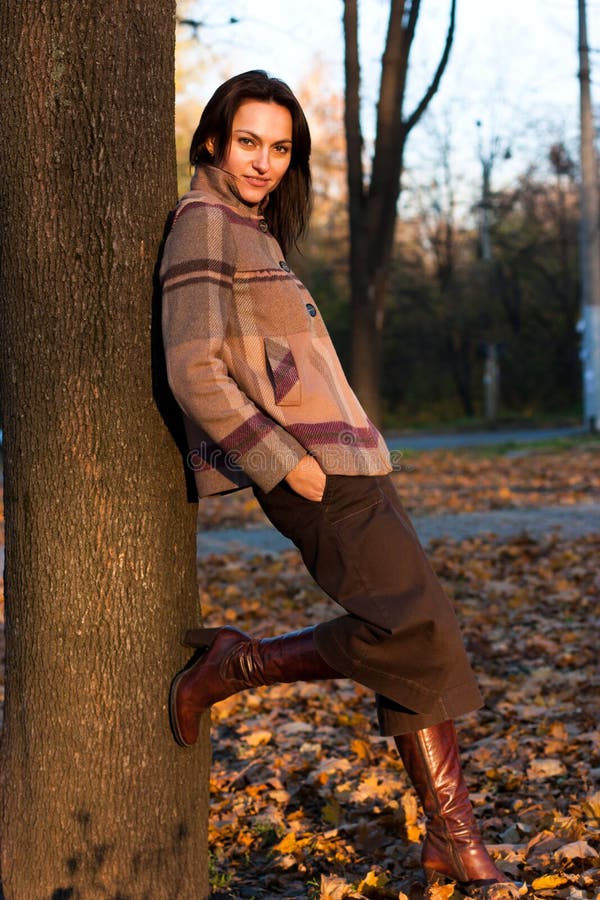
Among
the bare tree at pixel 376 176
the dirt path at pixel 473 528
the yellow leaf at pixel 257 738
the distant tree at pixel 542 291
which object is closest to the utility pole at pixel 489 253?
the distant tree at pixel 542 291

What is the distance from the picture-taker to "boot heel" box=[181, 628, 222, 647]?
2730 mm

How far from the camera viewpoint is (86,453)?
99.3 inches

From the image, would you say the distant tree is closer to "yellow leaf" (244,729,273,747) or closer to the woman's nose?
"yellow leaf" (244,729,273,747)

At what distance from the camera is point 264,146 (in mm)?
2779

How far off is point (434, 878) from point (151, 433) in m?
1.37

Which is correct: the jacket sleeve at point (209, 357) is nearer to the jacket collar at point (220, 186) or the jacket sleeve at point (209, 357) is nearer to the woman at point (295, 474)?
the woman at point (295, 474)

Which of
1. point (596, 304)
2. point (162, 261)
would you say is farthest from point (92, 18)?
point (596, 304)

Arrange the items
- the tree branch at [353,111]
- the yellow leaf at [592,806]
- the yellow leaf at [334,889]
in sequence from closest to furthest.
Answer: the yellow leaf at [334,889], the yellow leaf at [592,806], the tree branch at [353,111]

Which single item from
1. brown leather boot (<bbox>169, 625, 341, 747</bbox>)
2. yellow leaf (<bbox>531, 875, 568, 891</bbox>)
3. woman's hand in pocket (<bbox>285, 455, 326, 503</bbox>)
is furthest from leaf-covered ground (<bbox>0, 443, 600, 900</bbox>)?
A: woman's hand in pocket (<bbox>285, 455, 326, 503</bbox>)

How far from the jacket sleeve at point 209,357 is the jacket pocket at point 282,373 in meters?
0.07

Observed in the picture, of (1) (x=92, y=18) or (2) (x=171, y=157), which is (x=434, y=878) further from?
(1) (x=92, y=18)

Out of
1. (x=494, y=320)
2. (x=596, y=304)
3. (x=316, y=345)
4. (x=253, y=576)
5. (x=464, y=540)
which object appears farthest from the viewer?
(x=494, y=320)

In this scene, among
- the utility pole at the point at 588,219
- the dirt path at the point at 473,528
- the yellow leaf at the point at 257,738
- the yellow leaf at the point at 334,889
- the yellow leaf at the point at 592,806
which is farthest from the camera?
the utility pole at the point at 588,219

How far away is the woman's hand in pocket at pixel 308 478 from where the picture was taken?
256 cm
